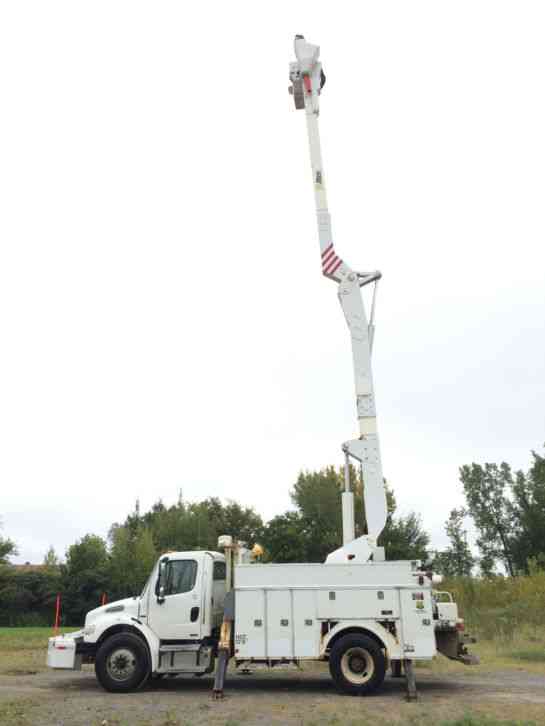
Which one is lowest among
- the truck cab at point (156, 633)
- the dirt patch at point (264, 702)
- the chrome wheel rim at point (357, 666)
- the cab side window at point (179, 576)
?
the dirt patch at point (264, 702)

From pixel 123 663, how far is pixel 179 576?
1.73 m

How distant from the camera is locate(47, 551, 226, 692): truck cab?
11781 mm

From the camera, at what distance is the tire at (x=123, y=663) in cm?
1172

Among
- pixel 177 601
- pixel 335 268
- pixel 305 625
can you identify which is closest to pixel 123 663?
pixel 177 601

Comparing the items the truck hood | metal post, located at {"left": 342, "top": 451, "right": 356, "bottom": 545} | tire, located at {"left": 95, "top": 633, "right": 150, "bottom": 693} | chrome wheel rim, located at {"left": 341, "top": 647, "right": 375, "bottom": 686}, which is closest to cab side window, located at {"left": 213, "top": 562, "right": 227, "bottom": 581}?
the truck hood

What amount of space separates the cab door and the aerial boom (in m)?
2.53

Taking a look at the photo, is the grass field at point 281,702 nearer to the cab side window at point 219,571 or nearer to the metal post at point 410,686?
the metal post at point 410,686

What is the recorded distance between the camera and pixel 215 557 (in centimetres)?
1280

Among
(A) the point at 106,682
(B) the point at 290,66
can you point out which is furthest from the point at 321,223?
(A) the point at 106,682

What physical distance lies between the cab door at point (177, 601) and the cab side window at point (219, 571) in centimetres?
48

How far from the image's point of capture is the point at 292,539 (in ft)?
130

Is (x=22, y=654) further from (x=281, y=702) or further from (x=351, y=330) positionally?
(x=351, y=330)

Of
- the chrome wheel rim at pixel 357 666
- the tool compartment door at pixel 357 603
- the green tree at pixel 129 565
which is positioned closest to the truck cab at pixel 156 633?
the tool compartment door at pixel 357 603

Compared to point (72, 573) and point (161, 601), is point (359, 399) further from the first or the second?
point (72, 573)
